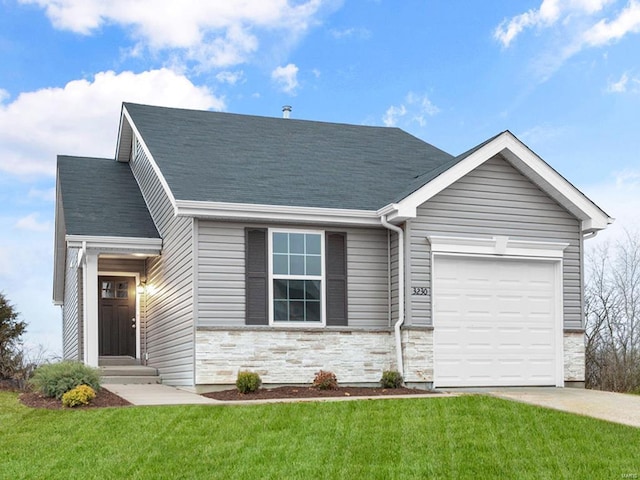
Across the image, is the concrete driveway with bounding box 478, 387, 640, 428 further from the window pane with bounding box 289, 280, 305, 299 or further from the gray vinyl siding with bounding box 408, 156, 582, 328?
the window pane with bounding box 289, 280, 305, 299

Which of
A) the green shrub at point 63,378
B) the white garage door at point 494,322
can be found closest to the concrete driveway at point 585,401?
the white garage door at point 494,322

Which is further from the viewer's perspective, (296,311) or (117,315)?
(117,315)

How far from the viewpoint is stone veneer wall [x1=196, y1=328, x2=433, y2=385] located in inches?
561

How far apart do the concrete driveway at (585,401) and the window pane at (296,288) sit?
3.63m

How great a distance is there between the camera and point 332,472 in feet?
28.2

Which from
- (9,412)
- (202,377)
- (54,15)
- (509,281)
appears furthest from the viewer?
(54,15)

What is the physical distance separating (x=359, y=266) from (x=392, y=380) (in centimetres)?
216

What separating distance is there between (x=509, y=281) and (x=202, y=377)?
19.4 feet

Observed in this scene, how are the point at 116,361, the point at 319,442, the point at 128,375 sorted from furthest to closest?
the point at 116,361, the point at 128,375, the point at 319,442

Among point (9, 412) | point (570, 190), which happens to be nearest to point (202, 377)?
point (9, 412)

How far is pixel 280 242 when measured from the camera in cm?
1491

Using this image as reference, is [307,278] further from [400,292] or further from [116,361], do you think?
[116,361]

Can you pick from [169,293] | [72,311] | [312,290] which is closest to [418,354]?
[312,290]

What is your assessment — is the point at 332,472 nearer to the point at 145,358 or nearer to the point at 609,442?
the point at 609,442
